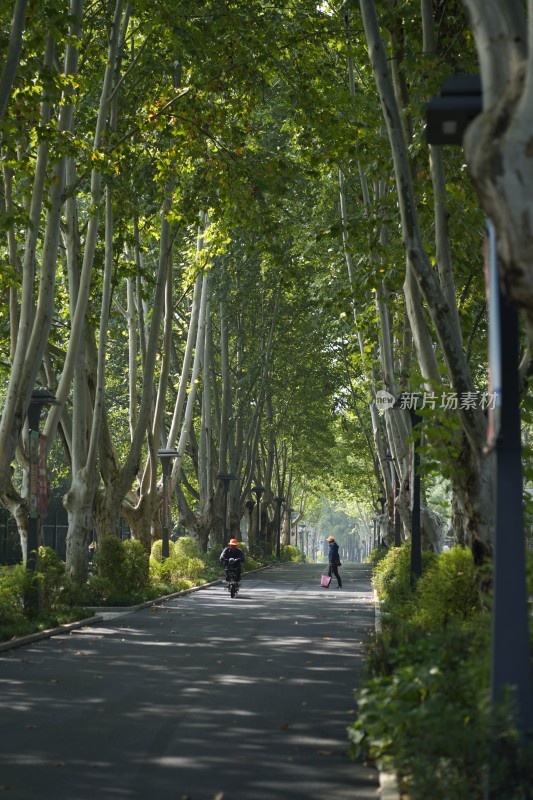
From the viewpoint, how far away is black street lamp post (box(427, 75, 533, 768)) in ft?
20.4

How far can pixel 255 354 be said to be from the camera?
45812 millimetres

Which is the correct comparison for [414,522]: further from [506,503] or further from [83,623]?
[506,503]

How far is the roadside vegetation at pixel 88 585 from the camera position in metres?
17.8

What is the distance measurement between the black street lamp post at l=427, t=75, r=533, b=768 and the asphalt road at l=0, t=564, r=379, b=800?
1463mm

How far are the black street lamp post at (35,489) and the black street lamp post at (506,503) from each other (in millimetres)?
12398

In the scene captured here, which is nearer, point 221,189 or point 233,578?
point 221,189

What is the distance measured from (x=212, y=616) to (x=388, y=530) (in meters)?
20.8

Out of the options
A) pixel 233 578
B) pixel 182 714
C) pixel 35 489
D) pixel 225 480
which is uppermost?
pixel 225 480

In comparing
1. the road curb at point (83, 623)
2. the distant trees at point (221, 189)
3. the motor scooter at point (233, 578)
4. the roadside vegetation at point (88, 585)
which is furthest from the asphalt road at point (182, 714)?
the motor scooter at point (233, 578)

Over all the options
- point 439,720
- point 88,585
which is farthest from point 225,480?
point 439,720

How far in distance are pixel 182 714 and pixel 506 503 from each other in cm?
470

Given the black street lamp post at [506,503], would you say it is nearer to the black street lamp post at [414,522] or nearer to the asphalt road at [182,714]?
the asphalt road at [182,714]

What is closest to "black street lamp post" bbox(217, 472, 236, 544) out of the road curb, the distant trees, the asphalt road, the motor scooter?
the distant trees

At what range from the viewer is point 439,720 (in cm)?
602
